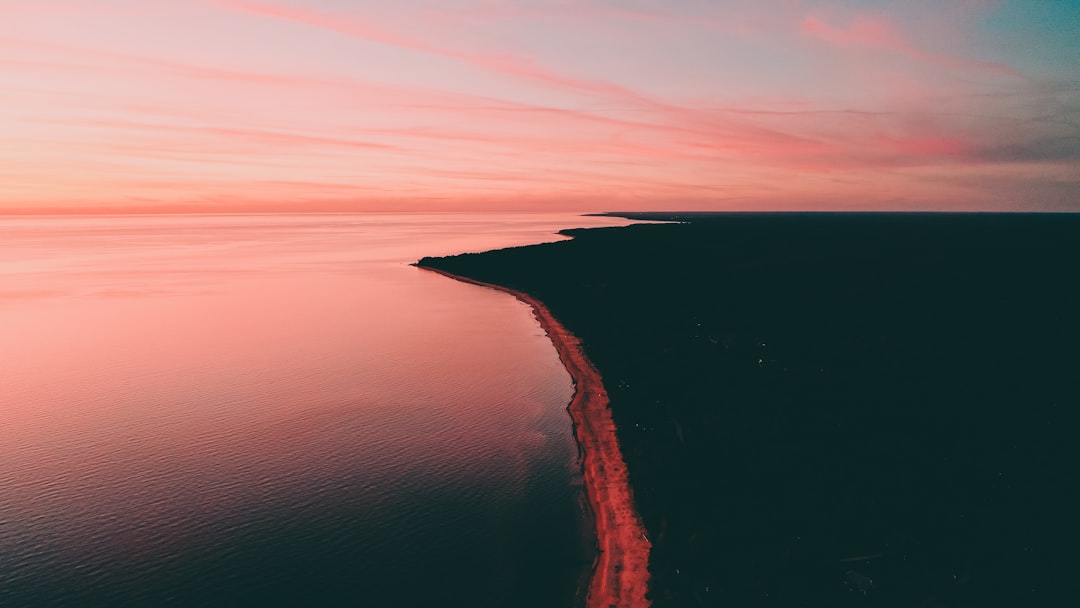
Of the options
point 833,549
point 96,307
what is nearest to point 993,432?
point 833,549

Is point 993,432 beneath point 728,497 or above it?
above

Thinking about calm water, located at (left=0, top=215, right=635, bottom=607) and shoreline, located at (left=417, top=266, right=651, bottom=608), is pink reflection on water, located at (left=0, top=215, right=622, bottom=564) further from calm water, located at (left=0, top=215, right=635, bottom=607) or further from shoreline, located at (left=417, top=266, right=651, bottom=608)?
shoreline, located at (left=417, top=266, right=651, bottom=608)

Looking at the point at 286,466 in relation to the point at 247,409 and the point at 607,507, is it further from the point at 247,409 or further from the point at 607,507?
the point at 607,507

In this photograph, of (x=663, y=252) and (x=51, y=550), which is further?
(x=663, y=252)

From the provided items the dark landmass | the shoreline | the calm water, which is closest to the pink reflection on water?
the calm water

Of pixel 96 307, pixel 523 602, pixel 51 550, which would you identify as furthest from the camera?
pixel 96 307

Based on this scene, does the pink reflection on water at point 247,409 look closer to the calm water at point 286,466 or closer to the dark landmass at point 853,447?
the calm water at point 286,466

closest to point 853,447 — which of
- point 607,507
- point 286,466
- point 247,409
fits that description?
point 607,507

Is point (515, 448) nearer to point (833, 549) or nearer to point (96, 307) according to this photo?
point (833, 549)
